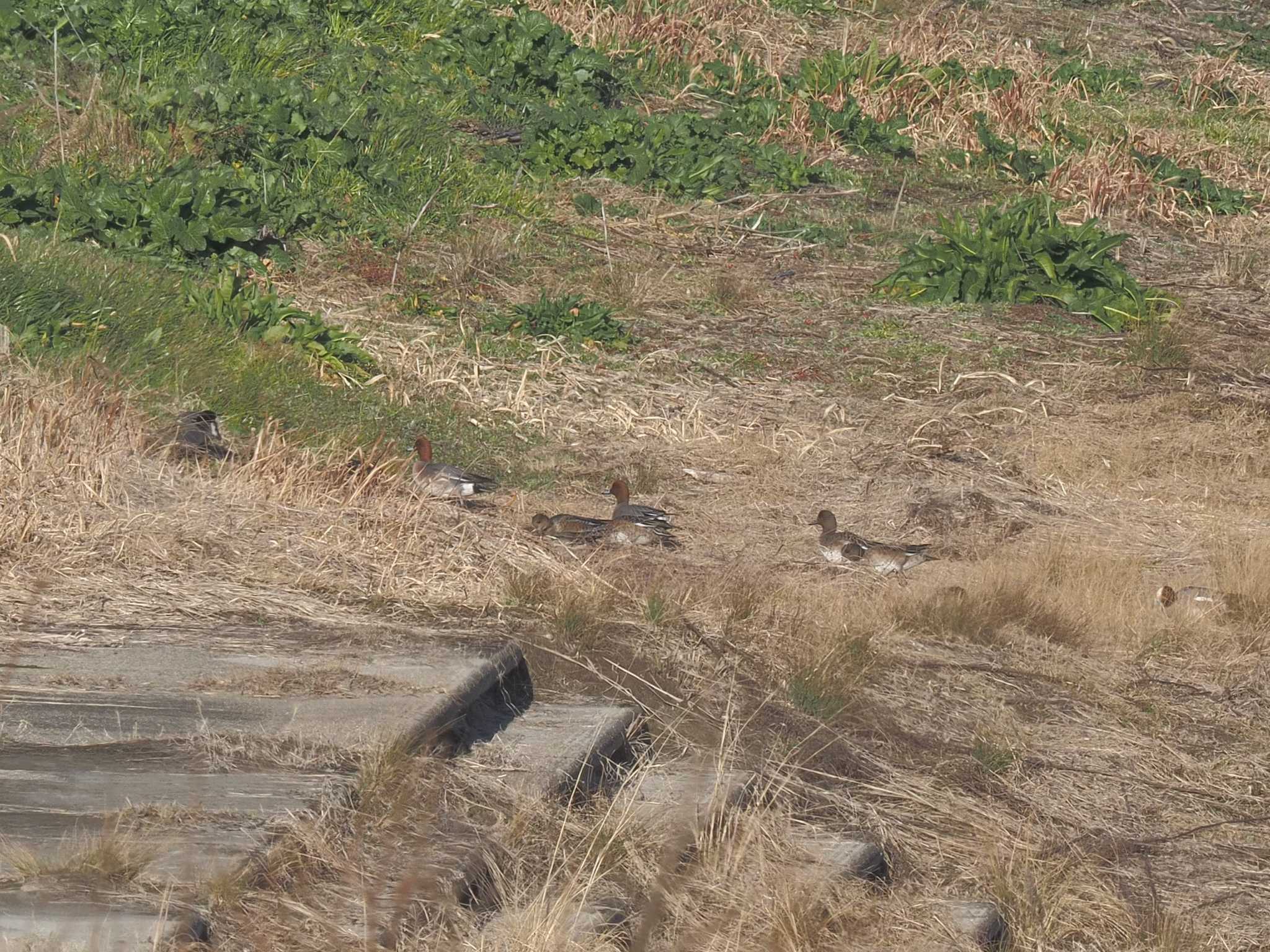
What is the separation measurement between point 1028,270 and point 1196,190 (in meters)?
3.51

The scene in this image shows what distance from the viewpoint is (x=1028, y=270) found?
1305 cm

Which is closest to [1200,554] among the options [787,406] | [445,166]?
[787,406]

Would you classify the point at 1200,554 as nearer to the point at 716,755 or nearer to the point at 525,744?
the point at 716,755

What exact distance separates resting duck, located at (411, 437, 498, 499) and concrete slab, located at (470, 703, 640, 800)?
234 cm

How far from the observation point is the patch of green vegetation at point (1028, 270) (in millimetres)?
12906

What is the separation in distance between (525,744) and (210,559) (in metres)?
1.68

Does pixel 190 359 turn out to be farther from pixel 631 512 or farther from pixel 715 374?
pixel 715 374

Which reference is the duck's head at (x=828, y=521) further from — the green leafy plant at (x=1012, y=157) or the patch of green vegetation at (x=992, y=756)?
the green leafy plant at (x=1012, y=157)

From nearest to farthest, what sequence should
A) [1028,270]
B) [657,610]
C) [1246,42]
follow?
[657,610] < [1028,270] < [1246,42]

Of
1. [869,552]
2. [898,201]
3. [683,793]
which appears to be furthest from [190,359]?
[898,201]

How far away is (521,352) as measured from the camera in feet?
37.2

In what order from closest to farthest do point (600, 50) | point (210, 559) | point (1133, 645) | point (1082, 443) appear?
point (210, 559) < point (1133, 645) < point (1082, 443) < point (600, 50)

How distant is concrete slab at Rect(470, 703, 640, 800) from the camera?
5121mm

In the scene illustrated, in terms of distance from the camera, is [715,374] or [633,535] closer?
[633,535]
